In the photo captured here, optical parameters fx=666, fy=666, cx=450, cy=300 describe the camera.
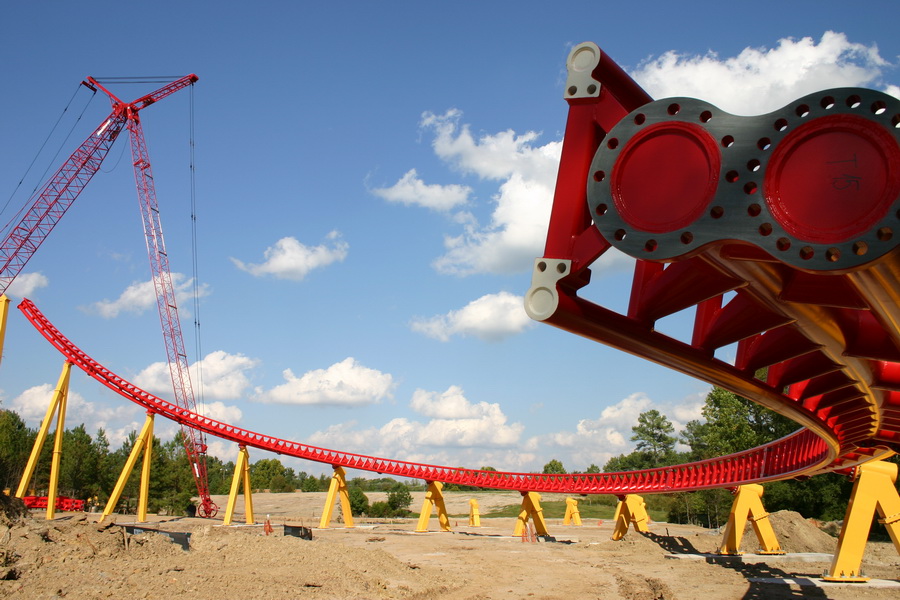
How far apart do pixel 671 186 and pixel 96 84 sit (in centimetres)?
5971

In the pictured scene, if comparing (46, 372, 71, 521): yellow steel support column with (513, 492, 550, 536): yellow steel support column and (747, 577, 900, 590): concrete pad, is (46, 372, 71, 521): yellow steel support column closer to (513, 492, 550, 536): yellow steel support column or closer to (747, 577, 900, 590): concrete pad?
(513, 492, 550, 536): yellow steel support column

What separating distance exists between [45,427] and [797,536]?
1438 inches

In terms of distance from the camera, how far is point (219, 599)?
13.7 m

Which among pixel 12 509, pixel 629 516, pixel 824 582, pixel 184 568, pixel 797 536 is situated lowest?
pixel 184 568

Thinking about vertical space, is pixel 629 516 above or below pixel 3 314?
below

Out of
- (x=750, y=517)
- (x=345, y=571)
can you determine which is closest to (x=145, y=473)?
(x=345, y=571)

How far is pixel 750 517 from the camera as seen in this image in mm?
24000

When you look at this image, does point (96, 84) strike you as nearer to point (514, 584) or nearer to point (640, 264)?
point (514, 584)

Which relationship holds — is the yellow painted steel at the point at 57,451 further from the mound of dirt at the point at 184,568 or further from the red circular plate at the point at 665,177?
the red circular plate at the point at 665,177

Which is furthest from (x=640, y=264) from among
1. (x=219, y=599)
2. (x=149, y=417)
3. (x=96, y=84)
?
(x=96, y=84)

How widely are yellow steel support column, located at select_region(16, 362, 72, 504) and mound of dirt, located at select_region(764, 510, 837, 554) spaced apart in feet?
116

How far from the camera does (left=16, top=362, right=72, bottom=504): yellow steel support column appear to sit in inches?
1318

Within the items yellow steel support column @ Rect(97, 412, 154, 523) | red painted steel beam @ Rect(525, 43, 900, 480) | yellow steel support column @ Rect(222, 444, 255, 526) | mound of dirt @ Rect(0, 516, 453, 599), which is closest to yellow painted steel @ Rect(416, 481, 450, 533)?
yellow steel support column @ Rect(222, 444, 255, 526)

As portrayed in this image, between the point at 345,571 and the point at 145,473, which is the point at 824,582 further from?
the point at 145,473
